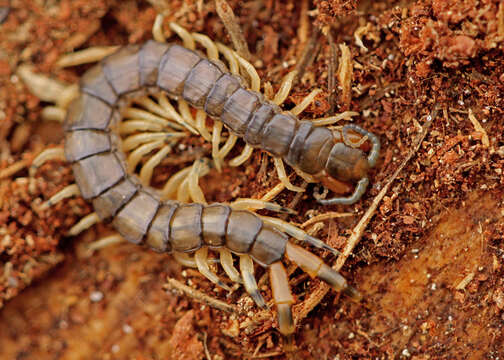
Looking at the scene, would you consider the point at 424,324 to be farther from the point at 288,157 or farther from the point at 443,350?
the point at 288,157

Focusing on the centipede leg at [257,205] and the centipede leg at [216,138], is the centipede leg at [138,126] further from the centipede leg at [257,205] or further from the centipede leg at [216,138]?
the centipede leg at [257,205]

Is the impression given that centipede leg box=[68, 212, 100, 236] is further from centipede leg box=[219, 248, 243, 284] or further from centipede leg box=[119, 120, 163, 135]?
centipede leg box=[219, 248, 243, 284]

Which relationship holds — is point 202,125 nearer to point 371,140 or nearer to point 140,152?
point 140,152

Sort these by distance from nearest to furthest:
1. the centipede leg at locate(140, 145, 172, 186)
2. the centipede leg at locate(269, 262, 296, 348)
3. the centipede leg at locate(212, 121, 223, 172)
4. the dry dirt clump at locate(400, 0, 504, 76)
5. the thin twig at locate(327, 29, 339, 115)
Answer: the dry dirt clump at locate(400, 0, 504, 76)
the centipede leg at locate(269, 262, 296, 348)
the thin twig at locate(327, 29, 339, 115)
the centipede leg at locate(212, 121, 223, 172)
the centipede leg at locate(140, 145, 172, 186)

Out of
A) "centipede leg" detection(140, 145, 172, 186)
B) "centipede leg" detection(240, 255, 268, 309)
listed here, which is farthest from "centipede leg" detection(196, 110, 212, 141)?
"centipede leg" detection(240, 255, 268, 309)

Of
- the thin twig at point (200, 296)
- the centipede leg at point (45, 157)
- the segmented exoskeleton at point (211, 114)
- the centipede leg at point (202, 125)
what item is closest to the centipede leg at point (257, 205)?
the segmented exoskeleton at point (211, 114)
